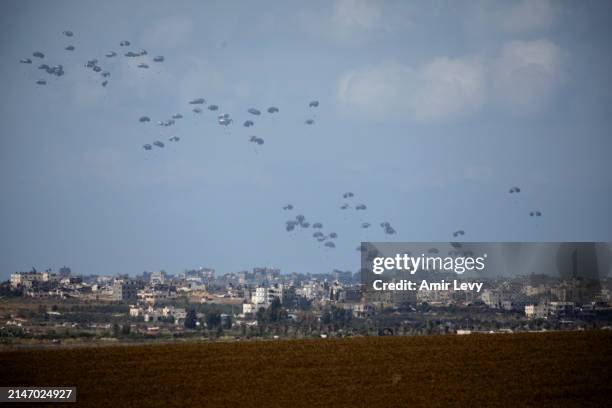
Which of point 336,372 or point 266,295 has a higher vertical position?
point 266,295

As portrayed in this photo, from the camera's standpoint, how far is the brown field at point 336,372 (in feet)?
82.2

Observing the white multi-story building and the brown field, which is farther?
the white multi-story building

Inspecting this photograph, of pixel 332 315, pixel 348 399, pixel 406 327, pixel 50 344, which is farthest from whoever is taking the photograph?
pixel 332 315

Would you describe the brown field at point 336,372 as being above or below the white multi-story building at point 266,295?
below

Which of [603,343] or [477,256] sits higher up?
[477,256]

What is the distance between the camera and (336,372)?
27984 mm

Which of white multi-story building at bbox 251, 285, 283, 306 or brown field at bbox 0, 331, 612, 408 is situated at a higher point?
white multi-story building at bbox 251, 285, 283, 306

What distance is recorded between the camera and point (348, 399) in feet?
81.9

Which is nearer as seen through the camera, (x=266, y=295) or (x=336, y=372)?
(x=336, y=372)

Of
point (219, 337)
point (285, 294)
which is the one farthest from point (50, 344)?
point (285, 294)

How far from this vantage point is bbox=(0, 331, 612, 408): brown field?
25.0m

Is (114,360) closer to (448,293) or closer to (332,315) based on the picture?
(448,293)

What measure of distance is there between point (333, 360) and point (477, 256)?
53.7ft

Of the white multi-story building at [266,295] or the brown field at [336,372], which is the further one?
the white multi-story building at [266,295]
